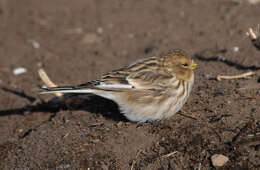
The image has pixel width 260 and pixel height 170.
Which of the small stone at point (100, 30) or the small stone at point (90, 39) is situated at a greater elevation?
the small stone at point (100, 30)

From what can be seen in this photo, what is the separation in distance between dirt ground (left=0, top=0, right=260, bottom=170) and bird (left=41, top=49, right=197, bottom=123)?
0.76 feet

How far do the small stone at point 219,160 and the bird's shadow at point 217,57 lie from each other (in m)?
2.24

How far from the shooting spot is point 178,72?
514 cm

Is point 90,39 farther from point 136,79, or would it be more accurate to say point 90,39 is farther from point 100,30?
point 136,79

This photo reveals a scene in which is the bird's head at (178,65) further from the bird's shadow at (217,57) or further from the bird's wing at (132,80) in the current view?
the bird's shadow at (217,57)

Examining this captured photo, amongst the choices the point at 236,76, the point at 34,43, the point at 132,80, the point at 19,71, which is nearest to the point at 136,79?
the point at 132,80

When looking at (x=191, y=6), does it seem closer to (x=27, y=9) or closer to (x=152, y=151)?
(x=27, y=9)

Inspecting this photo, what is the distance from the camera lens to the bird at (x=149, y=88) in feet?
16.2

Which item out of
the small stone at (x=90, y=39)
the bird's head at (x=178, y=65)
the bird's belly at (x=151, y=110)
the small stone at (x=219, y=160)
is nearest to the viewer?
the small stone at (x=219, y=160)

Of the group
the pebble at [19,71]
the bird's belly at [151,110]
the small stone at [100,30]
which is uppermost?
the small stone at [100,30]

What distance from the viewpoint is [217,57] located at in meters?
6.80

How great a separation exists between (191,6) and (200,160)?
21.3 ft

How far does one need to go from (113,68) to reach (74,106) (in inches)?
76.4

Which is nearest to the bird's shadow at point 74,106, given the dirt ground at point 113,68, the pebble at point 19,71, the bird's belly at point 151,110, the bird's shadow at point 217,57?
the dirt ground at point 113,68
